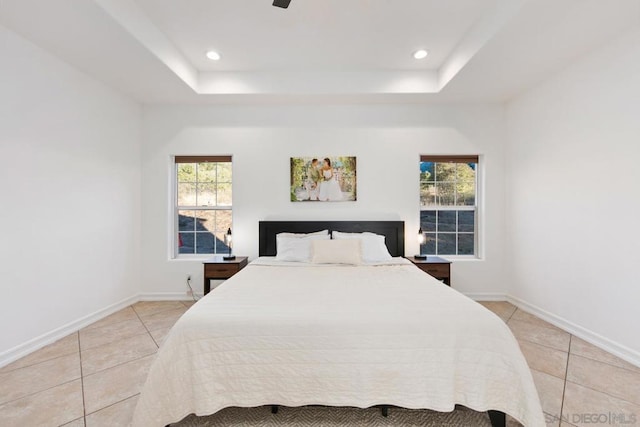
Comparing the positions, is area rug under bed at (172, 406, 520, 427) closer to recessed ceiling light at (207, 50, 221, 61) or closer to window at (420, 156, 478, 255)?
window at (420, 156, 478, 255)

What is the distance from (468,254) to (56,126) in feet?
16.3

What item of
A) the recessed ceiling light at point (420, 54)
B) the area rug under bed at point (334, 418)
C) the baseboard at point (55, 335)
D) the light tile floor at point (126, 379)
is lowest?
the light tile floor at point (126, 379)

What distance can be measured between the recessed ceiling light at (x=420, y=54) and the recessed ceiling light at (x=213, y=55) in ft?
6.98

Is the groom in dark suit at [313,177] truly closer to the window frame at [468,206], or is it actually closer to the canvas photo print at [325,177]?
the canvas photo print at [325,177]

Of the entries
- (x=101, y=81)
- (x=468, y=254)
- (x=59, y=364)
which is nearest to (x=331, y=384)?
(x=59, y=364)

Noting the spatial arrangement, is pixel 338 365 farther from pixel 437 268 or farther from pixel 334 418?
pixel 437 268

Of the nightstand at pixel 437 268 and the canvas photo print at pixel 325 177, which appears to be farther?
the canvas photo print at pixel 325 177

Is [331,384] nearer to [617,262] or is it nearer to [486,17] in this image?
[617,262]

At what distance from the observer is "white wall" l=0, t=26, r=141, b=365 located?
89.8 inches

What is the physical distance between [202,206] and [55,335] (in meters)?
1.99

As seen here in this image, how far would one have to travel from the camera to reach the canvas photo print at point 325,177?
3.72 meters

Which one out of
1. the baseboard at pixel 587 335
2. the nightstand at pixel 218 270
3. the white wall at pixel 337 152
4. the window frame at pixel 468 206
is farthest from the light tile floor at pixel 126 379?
the window frame at pixel 468 206

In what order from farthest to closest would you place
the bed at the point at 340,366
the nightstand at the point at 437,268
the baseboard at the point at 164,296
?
the baseboard at the point at 164,296 < the nightstand at the point at 437,268 < the bed at the point at 340,366

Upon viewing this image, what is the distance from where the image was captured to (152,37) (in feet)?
8.26
